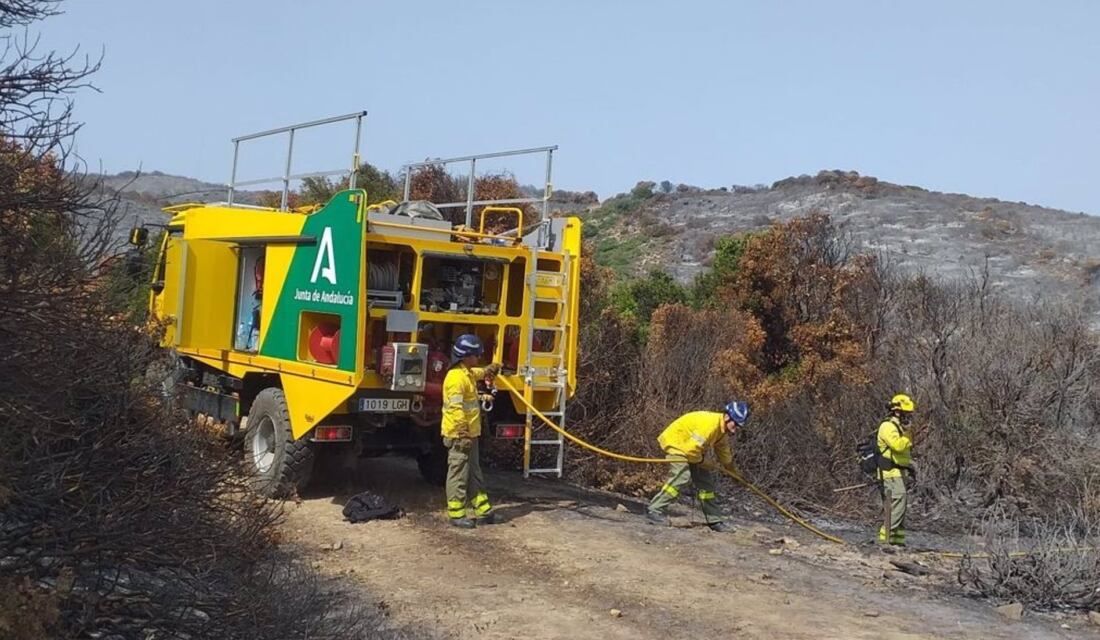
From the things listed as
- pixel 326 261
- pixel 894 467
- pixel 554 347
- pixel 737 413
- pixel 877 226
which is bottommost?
pixel 894 467

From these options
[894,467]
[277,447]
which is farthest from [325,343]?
[894,467]

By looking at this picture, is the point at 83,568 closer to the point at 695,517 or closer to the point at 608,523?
the point at 608,523

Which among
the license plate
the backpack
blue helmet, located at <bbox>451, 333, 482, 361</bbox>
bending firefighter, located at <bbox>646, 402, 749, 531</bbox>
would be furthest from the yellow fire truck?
the backpack

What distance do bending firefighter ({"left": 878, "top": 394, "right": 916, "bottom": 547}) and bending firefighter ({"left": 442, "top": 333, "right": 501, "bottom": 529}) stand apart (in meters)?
4.08

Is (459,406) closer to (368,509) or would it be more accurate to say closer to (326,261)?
(368,509)

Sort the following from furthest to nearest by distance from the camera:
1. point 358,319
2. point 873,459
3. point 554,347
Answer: point 873,459
point 554,347
point 358,319

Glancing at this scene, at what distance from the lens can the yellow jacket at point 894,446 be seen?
11164 mm

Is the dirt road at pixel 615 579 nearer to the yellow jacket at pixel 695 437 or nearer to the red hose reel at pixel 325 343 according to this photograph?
the yellow jacket at pixel 695 437

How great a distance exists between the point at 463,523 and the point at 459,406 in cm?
107

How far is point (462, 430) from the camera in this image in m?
9.90

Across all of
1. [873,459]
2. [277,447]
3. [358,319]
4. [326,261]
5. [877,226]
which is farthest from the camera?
[877,226]

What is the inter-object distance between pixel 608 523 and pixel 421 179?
12535 millimetres

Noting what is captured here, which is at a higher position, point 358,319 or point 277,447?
point 358,319

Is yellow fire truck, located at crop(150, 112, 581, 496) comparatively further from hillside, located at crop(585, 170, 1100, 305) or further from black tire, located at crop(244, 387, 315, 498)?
hillside, located at crop(585, 170, 1100, 305)
